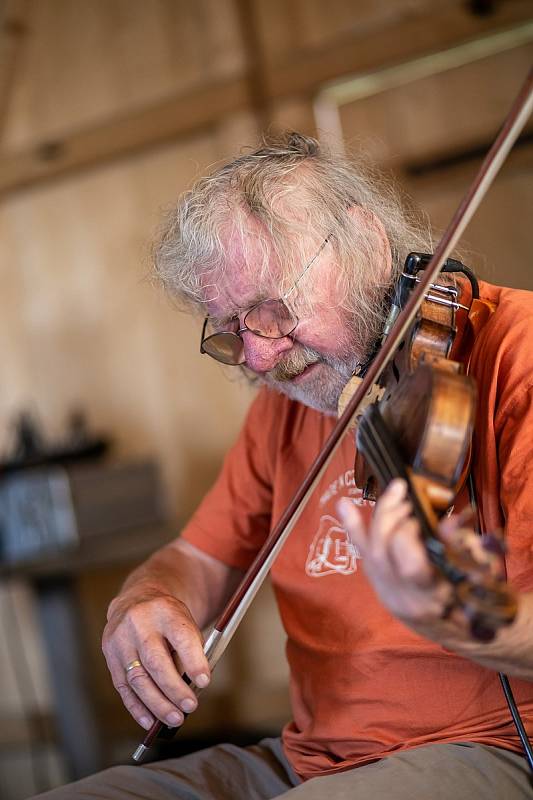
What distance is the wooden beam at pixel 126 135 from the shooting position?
135 inches

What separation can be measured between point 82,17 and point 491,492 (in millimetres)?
3046

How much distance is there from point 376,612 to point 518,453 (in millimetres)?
361

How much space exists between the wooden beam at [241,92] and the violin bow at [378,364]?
1977 mm

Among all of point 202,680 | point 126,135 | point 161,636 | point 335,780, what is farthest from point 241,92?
point 335,780

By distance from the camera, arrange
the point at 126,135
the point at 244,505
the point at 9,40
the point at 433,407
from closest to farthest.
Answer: the point at 433,407, the point at 244,505, the point at 126,135, the point at 9,40

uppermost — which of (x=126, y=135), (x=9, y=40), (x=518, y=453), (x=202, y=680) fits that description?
(x=9, y=40)

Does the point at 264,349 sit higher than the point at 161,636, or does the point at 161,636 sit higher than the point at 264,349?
the point at 264,349

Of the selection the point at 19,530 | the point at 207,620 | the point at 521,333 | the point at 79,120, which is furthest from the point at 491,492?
the point at 79,120

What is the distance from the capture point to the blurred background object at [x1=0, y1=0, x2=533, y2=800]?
3.07 meters

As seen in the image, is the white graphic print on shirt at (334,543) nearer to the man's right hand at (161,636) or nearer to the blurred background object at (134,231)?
the man's right hand at (161,636)

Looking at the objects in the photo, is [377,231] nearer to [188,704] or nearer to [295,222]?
[295,222]

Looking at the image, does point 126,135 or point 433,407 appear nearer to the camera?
point 433,407

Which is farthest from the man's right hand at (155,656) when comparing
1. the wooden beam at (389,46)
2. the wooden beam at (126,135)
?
the wooden beam at (126,135)

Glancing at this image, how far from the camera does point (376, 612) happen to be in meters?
1.42
